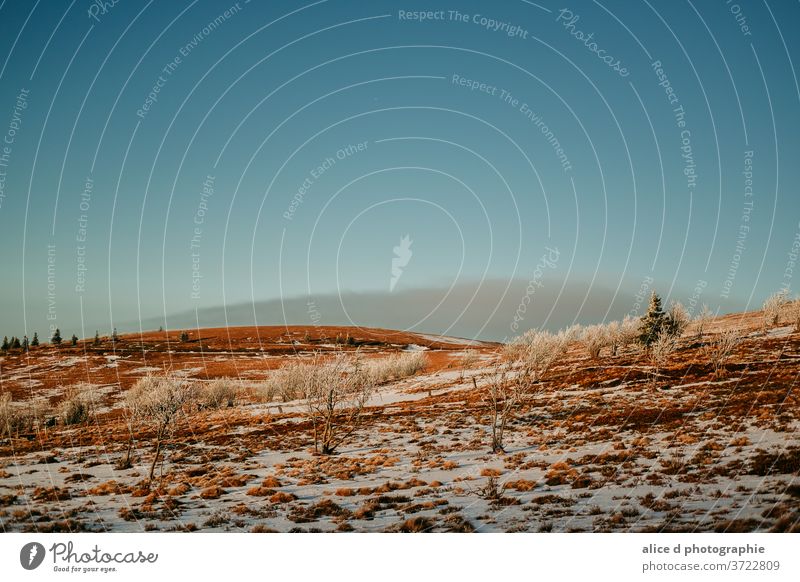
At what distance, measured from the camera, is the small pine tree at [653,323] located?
5516cm

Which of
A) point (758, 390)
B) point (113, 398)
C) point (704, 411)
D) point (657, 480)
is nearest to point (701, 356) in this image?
point (758, 390)

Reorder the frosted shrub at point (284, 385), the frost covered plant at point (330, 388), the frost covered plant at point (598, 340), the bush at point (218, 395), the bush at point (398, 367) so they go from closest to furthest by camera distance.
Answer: the frost covered plant at point (330, 388) < the frosted shrub at point (284, 385) < the bush at point (218, 395) < the frost covered plant at point (598, 340) < the bush at point (398, 367)

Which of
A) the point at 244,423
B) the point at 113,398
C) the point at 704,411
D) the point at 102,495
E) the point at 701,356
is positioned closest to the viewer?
the point at 102,495

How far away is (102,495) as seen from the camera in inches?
817

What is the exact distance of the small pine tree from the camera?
5516cm

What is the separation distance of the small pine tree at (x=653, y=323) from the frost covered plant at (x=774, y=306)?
65.4 feet

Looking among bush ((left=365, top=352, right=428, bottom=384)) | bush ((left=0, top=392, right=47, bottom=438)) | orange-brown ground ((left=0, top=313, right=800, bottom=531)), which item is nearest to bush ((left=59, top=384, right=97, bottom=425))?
bush ((left=0, top=392, right=47, bottom=438))

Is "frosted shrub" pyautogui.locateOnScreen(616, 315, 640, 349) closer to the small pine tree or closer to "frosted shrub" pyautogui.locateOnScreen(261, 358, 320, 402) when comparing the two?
the small pine tree

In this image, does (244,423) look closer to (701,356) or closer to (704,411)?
(704,411)

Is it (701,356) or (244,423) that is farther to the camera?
(701,356)

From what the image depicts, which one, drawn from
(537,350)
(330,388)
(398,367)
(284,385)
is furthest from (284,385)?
(537,350)

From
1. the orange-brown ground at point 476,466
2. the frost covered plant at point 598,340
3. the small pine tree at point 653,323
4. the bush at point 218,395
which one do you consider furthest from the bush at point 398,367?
the small pine tree at point 653,323

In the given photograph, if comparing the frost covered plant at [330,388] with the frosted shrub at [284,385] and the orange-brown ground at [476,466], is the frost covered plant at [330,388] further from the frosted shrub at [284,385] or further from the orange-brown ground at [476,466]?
the frosted shrub at [284,385]
